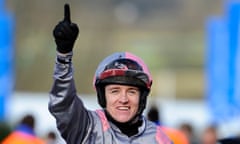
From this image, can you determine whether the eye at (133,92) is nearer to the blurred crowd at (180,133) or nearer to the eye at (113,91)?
the eye at (113,91)

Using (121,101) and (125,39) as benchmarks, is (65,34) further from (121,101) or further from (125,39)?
(125,39)

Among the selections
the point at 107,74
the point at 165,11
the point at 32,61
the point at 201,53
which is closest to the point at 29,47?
the point at 32,61

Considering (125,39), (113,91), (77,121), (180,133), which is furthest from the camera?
(125,39)

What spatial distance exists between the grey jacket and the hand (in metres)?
0.04

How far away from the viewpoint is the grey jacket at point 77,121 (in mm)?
5102

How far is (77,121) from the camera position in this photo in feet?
17.0

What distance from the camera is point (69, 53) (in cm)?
509

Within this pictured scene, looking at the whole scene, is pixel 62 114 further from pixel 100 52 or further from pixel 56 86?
pixel 100 52

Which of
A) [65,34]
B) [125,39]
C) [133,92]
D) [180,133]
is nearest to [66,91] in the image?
[65,34]

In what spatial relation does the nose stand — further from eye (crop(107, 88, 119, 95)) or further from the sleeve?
the sleeve

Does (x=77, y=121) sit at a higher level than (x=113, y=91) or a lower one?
lower

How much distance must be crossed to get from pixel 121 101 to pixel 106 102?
0.10 m

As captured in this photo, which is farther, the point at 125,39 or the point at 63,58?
the point at 125,39

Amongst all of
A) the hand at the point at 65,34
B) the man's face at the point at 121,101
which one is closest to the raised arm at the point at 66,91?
the hand at the point at 65,34
